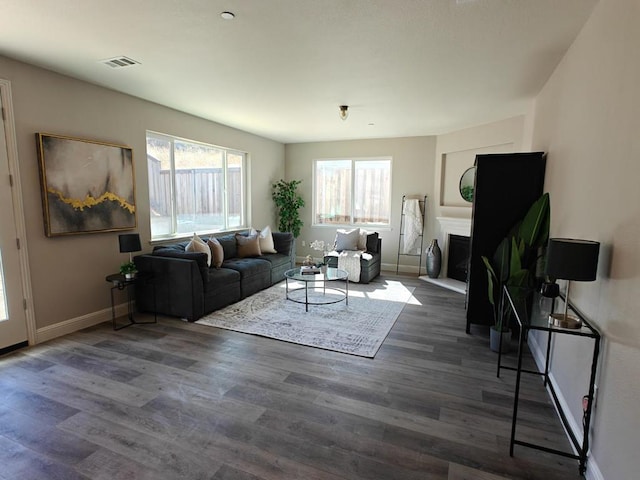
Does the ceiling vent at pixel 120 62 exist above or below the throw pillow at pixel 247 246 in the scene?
above

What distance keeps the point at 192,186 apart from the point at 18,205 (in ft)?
7.93

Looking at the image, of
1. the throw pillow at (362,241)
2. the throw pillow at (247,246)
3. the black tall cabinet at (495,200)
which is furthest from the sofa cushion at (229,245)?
the black tall cabinet at (495,200)

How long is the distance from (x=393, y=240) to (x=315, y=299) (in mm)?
2747

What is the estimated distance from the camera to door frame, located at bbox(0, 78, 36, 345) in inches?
122

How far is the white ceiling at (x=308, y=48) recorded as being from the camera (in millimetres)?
2229

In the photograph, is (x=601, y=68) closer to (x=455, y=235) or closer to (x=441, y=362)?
(x=441, y=362)

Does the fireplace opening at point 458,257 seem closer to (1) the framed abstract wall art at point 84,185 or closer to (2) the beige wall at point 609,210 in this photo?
(2) the beige wall at point 609,210

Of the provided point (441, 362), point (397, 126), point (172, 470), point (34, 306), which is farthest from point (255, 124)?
point (172, 470)

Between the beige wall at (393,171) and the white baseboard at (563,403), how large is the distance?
354 cm

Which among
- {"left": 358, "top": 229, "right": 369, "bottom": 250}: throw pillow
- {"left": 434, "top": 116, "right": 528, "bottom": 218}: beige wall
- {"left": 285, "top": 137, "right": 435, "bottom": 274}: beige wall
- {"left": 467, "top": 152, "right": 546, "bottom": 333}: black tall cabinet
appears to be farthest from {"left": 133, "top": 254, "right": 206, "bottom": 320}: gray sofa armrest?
{"left": 434, "top": 116, "right": 528, "bottom": 218}: beige wall

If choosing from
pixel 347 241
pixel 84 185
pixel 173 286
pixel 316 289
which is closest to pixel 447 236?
pixel 347 241

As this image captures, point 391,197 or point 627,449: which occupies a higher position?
point 391,197

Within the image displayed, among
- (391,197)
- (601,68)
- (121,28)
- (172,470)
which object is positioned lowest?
(172,470)

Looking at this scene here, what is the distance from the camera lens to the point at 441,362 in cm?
310
